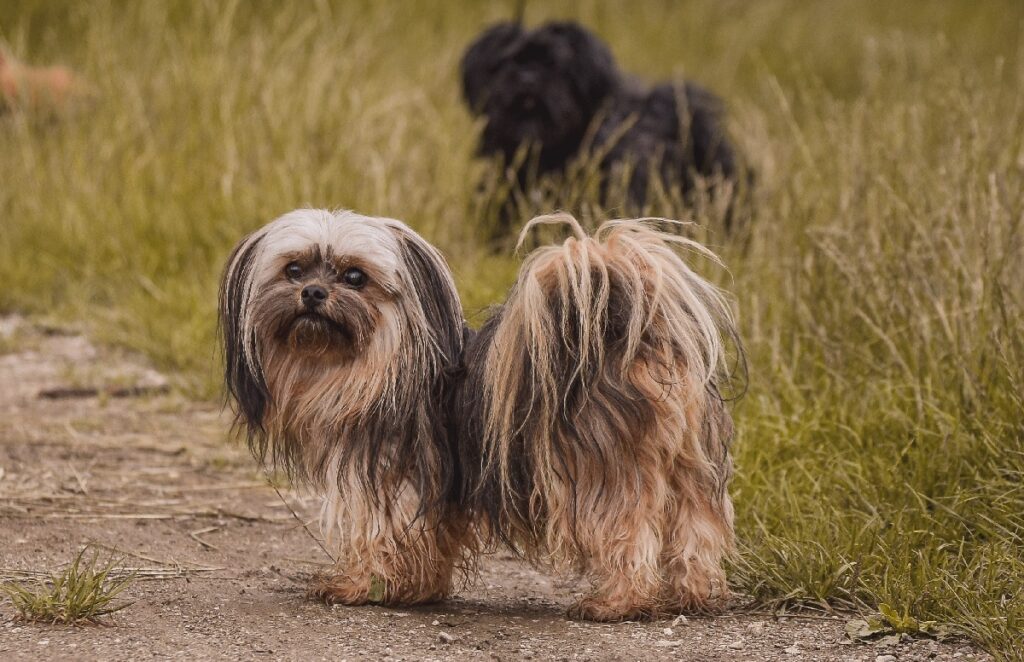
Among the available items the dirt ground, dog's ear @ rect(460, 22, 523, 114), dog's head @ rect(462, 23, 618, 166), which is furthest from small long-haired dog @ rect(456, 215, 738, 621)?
dog's ear @ rect(460, 22, 523, 114)

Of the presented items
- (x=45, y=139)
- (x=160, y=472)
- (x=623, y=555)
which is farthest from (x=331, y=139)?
(x=623, y=555)

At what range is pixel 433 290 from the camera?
388cm

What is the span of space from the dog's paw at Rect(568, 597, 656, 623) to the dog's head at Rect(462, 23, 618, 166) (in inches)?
184

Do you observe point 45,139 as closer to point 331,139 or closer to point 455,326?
point 331,139

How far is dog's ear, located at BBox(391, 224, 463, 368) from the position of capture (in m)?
3.84

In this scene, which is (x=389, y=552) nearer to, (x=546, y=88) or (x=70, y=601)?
(x=70, y=601)

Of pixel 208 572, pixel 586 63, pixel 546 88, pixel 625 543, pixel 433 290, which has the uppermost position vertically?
pixel 586 63

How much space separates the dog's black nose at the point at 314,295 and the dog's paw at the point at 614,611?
106cm

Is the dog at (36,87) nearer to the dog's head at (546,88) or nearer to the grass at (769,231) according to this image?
the grass at (769,231)

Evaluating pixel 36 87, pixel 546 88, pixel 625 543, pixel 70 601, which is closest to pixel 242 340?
pixel 70 601

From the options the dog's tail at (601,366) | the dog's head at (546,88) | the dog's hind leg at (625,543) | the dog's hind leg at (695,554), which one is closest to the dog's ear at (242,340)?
the dog's tail at (601,366)

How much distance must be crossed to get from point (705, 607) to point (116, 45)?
742cm

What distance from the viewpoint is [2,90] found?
9.37m

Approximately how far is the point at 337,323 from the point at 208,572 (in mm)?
1063
